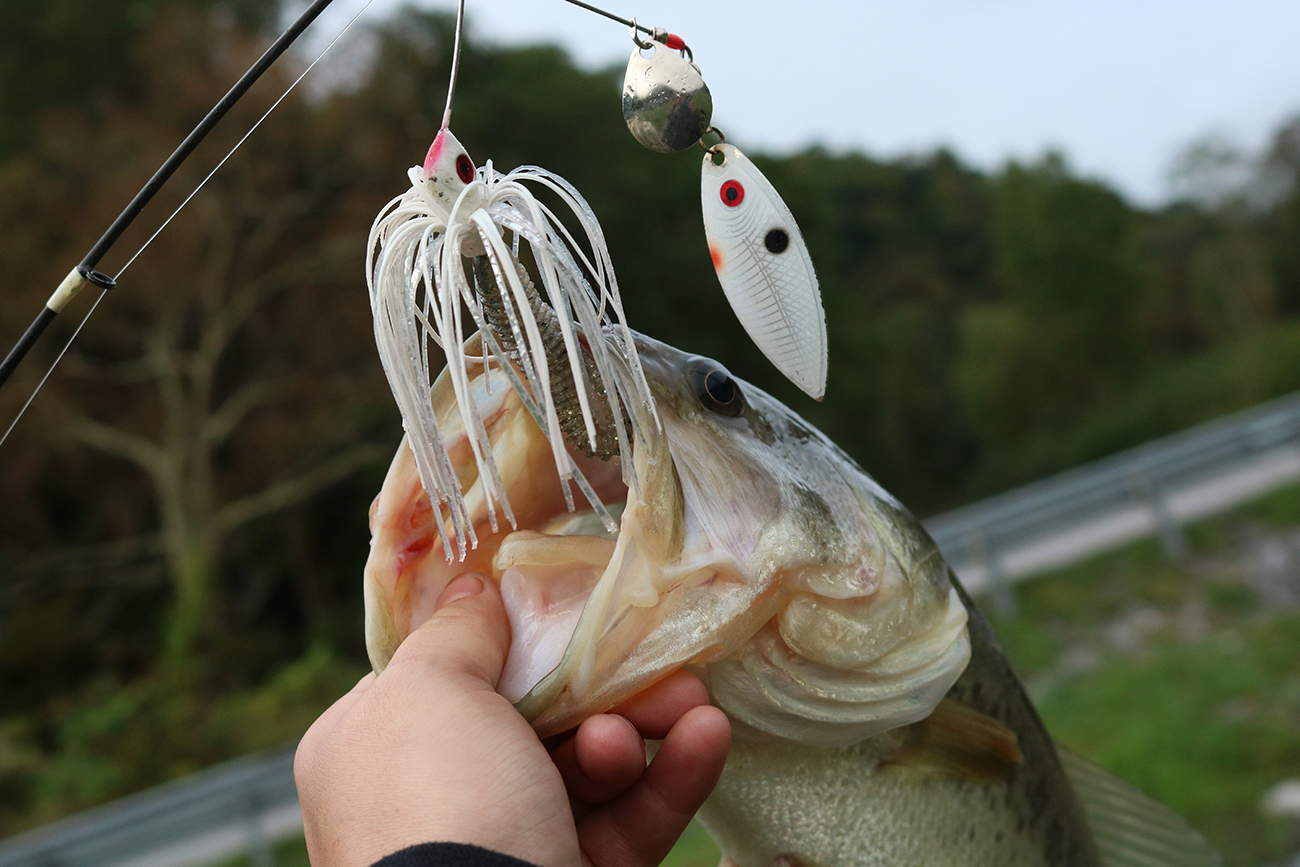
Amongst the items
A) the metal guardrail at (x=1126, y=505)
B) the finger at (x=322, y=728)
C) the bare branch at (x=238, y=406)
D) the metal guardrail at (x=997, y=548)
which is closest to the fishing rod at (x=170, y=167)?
the finger at (x=322, y=728)

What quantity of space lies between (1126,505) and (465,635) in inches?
322

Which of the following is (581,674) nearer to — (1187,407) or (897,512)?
(897,512)

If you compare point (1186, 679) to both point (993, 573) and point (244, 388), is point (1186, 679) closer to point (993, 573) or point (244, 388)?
point (993, 573)

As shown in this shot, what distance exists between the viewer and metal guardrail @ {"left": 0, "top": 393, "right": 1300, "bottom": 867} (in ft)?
19.3

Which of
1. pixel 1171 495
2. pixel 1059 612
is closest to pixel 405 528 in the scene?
pixel 1059 612

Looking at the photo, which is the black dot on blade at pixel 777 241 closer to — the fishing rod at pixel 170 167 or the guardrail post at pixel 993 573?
the fishing rod at pixel 170 167

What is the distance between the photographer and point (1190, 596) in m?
6.87

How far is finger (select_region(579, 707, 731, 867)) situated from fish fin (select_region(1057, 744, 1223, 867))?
933 mm

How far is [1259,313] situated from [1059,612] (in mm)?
29138

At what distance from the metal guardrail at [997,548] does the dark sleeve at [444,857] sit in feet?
17.8

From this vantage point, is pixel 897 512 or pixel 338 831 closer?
pixel 338 831

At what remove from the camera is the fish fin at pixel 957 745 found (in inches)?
57.5

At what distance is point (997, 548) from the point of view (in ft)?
25.3

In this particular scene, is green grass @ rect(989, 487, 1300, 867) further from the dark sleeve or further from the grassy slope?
the dark sleeve
